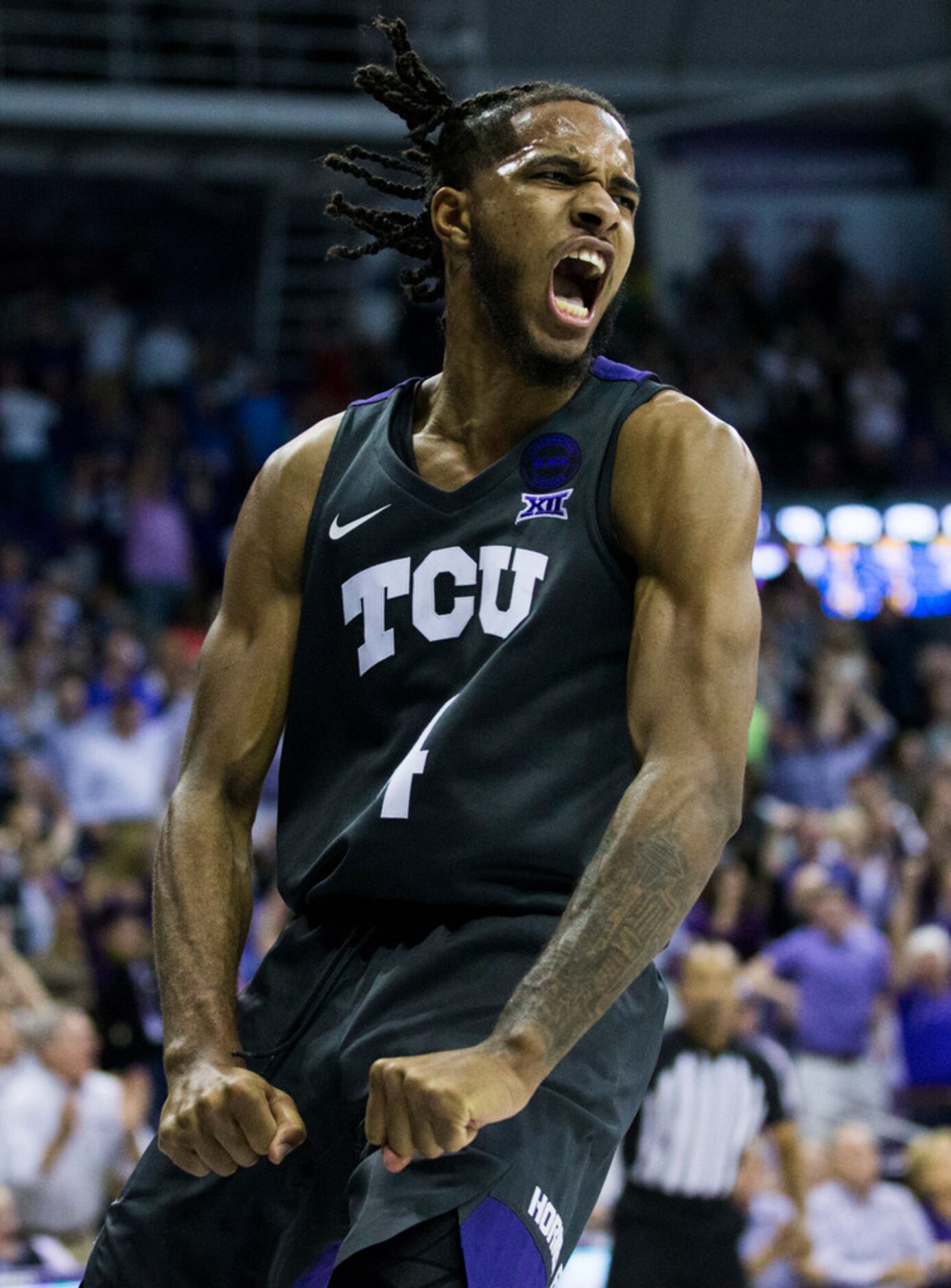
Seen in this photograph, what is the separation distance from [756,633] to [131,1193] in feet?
3.82

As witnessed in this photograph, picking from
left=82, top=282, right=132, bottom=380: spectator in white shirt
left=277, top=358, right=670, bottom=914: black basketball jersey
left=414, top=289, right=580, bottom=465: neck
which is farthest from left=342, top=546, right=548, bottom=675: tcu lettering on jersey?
left=82, top=282, right=132, bottom=380: spectator in white shirt

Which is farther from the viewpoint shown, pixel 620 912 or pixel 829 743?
pixel 829 743

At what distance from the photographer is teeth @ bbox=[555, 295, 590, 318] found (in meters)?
2.66

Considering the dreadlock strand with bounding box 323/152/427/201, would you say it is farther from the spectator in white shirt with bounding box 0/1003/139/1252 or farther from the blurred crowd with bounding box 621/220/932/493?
the blurred crowd with bounding box 621/220/932/493

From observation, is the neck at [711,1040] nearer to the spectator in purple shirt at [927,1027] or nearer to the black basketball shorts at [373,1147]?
the spectator in purple shirt at [927,1027]

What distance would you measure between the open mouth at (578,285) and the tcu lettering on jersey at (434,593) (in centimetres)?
37

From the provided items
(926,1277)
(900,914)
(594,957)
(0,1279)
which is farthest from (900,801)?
(594,957)

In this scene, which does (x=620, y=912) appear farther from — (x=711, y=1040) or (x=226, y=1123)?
(x=711, y=1040)

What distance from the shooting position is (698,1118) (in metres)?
6.90

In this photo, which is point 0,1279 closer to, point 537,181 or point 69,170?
point 537,181

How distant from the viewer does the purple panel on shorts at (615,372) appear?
2729 millimetres

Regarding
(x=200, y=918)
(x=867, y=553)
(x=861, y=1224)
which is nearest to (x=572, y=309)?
(x=200, y=918)

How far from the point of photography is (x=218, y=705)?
2.80m

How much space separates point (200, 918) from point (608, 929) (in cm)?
69
